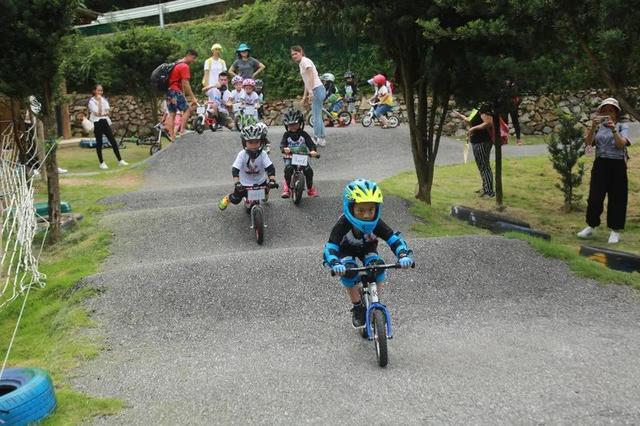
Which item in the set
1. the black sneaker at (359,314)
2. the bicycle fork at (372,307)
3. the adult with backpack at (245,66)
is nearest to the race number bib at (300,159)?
the black sneaker at (359,314)

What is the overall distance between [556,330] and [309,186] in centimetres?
601

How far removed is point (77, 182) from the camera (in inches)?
648

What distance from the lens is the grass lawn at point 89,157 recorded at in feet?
63.4

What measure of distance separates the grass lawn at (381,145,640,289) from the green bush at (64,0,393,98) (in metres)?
9.24

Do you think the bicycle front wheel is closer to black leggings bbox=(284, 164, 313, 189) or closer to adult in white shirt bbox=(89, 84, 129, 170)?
black leggings bbox=(284, 164, 313, 189)

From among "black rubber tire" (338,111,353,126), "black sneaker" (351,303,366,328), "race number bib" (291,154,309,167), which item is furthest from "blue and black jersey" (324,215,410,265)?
"black rubber tire" (338,111,353,126)

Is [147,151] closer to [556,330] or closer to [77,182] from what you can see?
[77,182]

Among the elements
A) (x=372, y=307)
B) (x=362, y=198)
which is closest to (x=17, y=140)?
(x=362, y=198)

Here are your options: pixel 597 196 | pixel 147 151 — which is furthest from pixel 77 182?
pixel 597 196

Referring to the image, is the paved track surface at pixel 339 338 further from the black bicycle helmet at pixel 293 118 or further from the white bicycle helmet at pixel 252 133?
the black bicycle helmet at pixel 293 118

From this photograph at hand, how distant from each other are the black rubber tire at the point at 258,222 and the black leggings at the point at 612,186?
5.08 metres

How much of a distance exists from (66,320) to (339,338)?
112 inches

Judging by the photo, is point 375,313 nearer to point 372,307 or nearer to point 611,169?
point 372,307

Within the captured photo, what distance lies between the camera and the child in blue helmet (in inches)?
237
